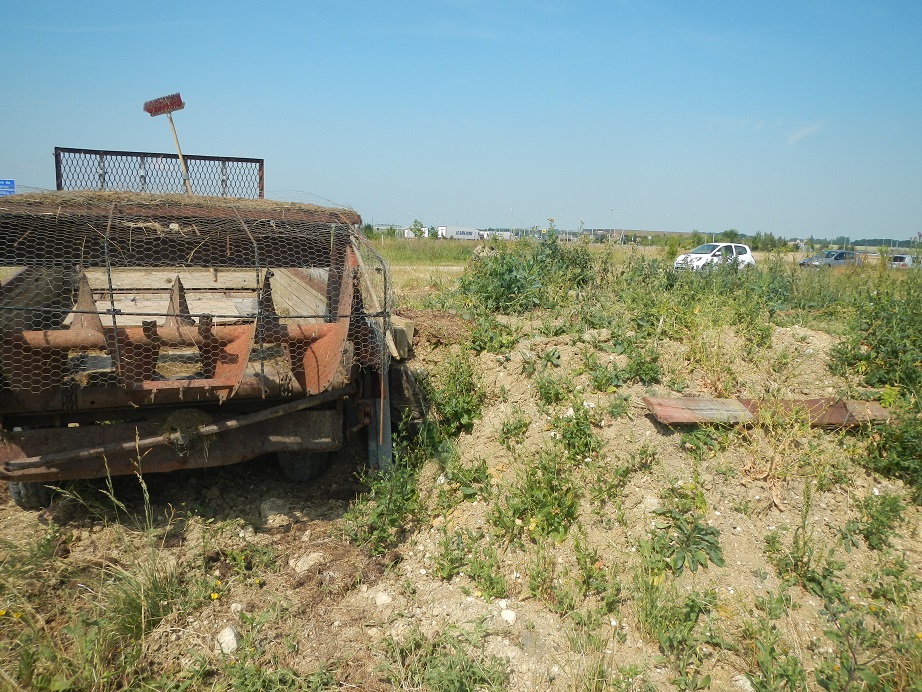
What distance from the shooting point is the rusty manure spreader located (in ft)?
11.3

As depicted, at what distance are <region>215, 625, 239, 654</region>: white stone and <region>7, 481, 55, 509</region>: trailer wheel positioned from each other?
172 cm

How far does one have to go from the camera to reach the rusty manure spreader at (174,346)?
3.43 m

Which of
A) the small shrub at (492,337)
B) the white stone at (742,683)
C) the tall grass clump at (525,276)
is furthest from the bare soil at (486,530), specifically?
the tall grass clump at (525,276)

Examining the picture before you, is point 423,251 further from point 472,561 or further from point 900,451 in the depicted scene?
point 472,561

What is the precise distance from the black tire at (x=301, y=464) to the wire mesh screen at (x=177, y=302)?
776 mm

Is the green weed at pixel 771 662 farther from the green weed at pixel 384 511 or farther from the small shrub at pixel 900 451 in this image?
the green weed at pixel 384 511

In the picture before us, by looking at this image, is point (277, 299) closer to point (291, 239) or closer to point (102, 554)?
point (291, 239)

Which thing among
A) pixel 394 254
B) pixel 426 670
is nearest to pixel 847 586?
pixel 426 670

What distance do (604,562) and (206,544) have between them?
7.54 ft

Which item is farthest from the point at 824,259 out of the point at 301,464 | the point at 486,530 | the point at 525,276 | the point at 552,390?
the point at 301,464

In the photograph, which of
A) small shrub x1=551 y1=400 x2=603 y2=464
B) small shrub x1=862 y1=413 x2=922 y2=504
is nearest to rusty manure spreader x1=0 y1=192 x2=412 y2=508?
small shrub x1=551 y1=400 x2=603 y2=464

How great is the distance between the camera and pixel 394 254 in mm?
21266

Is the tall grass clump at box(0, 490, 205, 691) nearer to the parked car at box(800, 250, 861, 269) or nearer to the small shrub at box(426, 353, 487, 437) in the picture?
the small shrub at box(426, 353, 487, 437)

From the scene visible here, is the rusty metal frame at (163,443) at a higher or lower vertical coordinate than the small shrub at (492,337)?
lower
